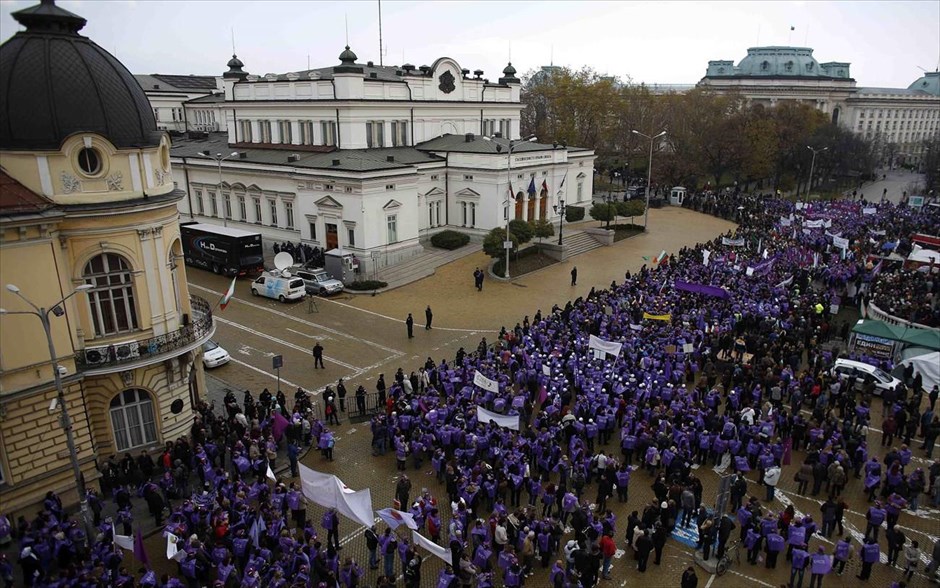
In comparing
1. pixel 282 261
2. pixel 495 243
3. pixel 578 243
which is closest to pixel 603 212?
pixel 578 243

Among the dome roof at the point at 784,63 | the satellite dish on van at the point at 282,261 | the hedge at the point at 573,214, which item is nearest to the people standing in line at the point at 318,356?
the satellite dish on van at the point at 282,261

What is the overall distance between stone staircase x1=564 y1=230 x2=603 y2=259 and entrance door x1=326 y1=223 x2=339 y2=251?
16.1m

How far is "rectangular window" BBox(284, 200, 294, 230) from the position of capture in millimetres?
45206

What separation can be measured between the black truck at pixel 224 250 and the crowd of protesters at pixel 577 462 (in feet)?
58.3

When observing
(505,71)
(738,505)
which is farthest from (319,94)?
(738,505)

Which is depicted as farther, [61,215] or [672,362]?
[672,362]

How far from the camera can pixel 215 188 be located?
1949 inches

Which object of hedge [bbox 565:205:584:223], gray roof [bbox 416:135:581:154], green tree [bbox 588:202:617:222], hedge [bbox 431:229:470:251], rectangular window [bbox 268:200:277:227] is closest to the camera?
hedge [bbox 431:229:470:251]

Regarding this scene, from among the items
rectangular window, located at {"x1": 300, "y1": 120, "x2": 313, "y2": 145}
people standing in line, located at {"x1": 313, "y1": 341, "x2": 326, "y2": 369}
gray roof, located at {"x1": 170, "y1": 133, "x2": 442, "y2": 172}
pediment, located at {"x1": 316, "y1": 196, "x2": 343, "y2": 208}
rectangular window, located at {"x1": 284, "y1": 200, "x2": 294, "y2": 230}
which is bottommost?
people standing in line, located at {"x1": 313, "y1": 341, "x2": 326, "y2": 369}

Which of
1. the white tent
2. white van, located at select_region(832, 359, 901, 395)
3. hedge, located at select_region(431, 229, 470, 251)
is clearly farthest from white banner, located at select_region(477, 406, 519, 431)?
hedge, located at select_region(431, 229, 470, 251)

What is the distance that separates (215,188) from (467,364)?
3375cm

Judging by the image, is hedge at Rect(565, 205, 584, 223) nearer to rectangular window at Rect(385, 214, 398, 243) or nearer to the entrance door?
rectangular window at Rect(385, 214, 398, 243)

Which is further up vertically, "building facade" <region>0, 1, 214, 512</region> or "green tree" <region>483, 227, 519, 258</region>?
"building facade" <region>0, 1, 214, 512</region>

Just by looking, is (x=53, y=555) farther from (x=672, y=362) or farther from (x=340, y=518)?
(x=672, y=362)
